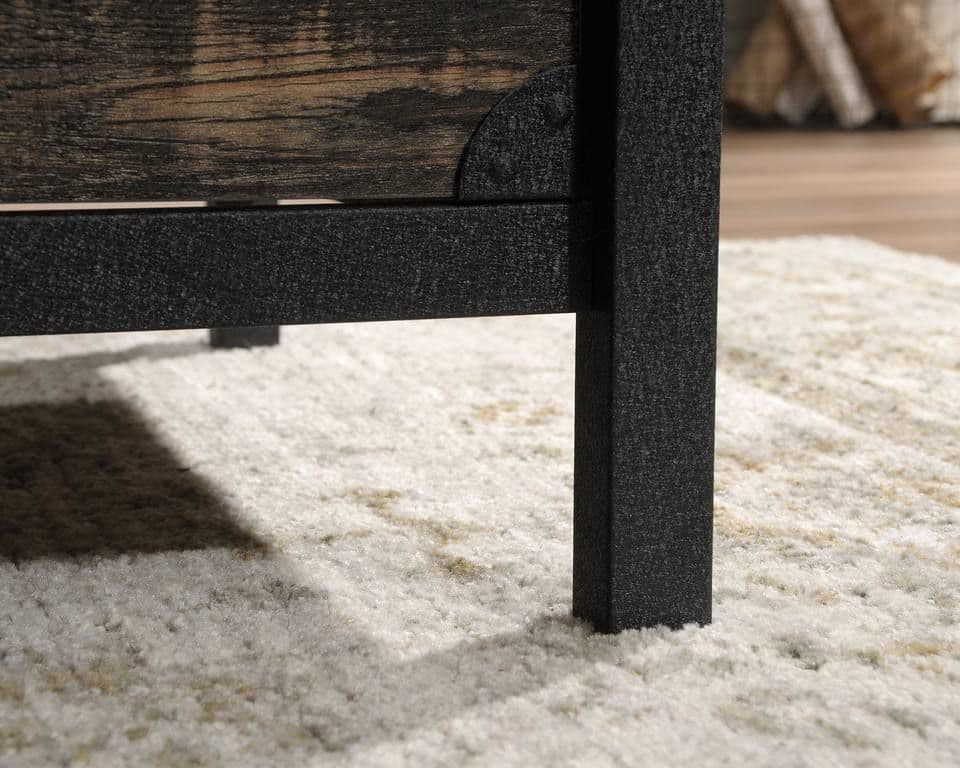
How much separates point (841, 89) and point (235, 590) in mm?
4233

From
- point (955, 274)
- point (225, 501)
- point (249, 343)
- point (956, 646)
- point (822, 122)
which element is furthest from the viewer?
point (822, 122)

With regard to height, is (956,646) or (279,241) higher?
(279,241)

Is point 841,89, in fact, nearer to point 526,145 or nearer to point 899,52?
point 899,52

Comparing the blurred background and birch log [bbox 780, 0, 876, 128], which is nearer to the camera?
the blurred background

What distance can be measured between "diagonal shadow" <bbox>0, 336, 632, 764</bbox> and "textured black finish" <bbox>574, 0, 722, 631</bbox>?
0.05 meters

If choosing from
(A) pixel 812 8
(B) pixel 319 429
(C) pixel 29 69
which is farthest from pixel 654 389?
(A) pixel 812 8

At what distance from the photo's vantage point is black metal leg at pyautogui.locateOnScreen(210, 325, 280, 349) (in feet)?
4.87

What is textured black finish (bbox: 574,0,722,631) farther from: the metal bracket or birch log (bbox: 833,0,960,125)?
birch log (bbox: 833,0,960,125)

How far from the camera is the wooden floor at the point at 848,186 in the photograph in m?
2.45

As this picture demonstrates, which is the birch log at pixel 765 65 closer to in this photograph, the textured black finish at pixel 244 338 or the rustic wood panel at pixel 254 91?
the textured black finish at pixel 244 338

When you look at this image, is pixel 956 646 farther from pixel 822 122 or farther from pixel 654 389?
pixel 822 122

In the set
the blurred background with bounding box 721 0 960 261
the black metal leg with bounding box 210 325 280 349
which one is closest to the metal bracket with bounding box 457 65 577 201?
the black metal leg with bounding box 210 325 280 349

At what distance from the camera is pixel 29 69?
62 cm

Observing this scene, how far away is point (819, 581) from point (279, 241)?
1.34 ft
